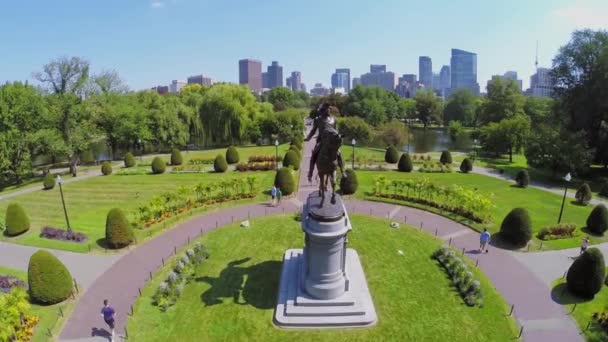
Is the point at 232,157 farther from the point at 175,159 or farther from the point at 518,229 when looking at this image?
the point at 518,229

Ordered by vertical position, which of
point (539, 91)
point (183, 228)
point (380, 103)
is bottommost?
point (183, 228)

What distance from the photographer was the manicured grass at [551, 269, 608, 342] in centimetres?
1398

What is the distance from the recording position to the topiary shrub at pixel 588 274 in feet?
51.8

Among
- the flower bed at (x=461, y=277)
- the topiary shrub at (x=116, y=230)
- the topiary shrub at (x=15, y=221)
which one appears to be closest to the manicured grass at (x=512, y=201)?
the flower bed at (x=461, y=277)

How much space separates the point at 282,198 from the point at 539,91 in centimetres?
21134

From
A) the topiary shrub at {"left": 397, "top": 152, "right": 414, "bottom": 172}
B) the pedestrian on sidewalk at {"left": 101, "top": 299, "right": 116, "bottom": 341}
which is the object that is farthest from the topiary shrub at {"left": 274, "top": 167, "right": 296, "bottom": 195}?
the pedestrian on sidewalk at {"left": 101, "top": 299, "right": 116, "bottom": 341}

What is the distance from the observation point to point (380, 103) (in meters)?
79.2

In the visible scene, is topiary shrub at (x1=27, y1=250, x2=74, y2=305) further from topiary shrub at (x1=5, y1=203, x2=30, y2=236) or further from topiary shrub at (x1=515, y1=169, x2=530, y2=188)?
topiary shrub at (x1=515, y1=169, x2=530, y2=188)

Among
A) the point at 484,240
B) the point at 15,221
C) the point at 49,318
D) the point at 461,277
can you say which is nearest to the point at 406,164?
the point at 484,240

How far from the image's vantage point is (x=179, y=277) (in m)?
17.3

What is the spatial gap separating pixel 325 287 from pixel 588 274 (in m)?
11.2

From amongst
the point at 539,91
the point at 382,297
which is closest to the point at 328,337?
the point at 382,297

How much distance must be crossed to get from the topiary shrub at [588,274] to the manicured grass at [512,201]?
5.11m

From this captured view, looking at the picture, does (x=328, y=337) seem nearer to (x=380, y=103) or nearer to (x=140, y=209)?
(x=140, y=209)
